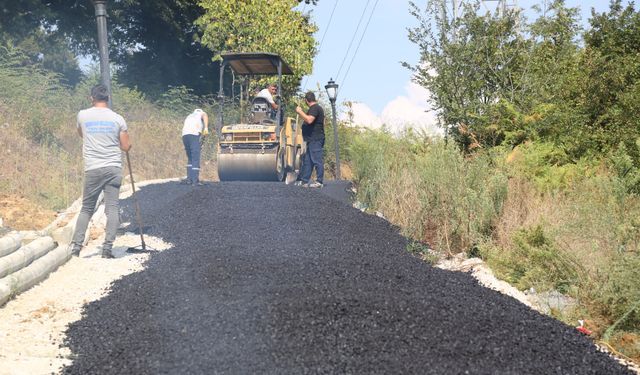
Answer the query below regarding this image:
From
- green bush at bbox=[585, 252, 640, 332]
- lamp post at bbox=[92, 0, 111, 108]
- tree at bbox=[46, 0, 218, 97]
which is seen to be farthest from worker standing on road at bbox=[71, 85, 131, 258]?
tree at bbox=[46, 0, 218, 97]

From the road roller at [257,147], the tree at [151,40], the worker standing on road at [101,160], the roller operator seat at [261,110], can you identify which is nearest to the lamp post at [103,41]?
the worker standing on road at [101,160]

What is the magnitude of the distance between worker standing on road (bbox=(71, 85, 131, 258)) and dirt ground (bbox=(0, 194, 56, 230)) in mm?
2409

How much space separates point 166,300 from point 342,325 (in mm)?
1927

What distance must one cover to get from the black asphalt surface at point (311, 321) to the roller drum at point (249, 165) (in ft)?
A: 24.9

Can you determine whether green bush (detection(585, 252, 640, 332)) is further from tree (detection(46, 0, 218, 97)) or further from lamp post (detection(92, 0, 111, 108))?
tree (detection(46, 0, 218, 97))

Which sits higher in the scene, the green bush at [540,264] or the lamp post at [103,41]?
the lamp post at [103,41]

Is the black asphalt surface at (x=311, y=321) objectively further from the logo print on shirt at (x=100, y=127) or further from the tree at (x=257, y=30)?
the tree at (x=257, y=30)

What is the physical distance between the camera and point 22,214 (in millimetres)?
12586

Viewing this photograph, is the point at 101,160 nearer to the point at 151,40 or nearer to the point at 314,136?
the point at 314,136

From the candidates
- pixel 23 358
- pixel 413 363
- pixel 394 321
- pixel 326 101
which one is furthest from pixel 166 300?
pixel 326 101

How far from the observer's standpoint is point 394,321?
6.02 m

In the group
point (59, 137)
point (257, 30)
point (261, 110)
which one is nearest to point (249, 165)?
point (261, 110)

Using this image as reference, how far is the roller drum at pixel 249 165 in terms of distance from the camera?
57.0 ft

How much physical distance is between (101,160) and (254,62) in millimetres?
9845
